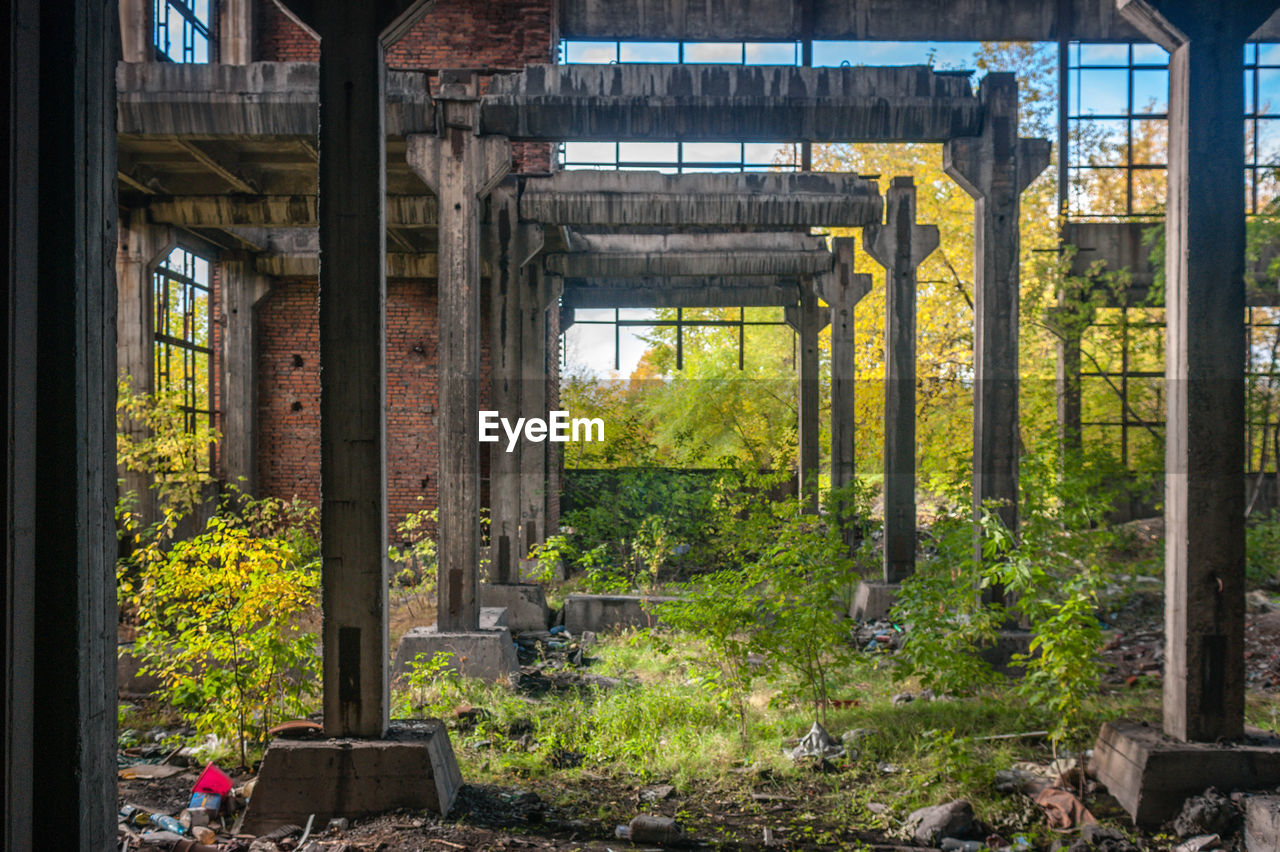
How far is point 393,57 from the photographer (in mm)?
18078

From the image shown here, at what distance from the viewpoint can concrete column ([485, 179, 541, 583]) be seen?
10.1 meters

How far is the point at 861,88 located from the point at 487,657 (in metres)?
6.06

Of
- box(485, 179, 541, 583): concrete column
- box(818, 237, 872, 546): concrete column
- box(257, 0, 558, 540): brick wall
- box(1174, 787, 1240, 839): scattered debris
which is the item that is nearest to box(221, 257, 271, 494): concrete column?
box(257, 0, 558, 540): brick wall

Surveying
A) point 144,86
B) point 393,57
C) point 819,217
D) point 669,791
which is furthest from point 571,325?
point 669,791

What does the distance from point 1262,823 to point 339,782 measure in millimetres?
4361

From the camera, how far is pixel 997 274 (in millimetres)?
7547

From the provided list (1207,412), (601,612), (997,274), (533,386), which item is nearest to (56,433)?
(1207,412)

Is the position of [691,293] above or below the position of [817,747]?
above

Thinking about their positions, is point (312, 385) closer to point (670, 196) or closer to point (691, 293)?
point (691, 293)

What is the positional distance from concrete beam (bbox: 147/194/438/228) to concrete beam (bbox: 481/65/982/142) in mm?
5271

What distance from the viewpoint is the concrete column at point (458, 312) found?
7387 mm

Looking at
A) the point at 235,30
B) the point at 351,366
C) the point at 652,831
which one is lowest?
the point at 652,831

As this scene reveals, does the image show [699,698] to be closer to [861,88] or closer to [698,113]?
[698,113]

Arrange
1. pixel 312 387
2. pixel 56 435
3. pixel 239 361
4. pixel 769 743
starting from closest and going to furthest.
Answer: pixel 56 435 < pixel 769 743 < pixel 239 361 < pixel 312 387
